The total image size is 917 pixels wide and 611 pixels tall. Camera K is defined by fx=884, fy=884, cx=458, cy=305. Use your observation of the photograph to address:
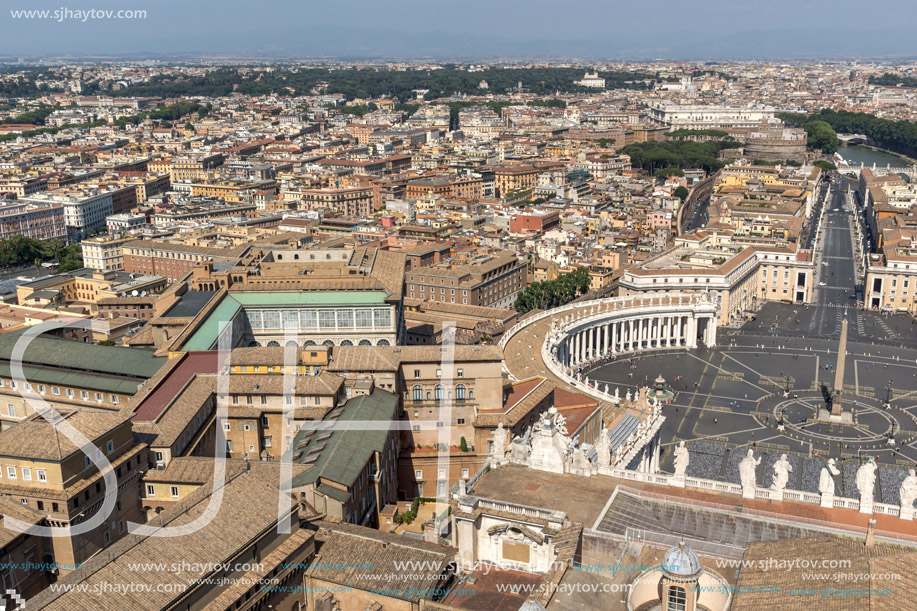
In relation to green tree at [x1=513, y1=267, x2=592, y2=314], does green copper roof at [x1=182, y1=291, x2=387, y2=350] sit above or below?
above

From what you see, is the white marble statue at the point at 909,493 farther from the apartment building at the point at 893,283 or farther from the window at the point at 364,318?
the apartment building at the point at 893,283

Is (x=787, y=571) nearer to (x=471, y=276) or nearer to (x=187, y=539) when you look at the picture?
(x=187, y=539)


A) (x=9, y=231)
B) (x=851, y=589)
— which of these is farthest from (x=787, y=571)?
(x=9, y=231)

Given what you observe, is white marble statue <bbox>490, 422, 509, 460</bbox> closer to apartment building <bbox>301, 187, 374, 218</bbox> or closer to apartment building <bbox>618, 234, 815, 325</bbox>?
apartment building <bbox>618, 234, 815, 325</bbox>

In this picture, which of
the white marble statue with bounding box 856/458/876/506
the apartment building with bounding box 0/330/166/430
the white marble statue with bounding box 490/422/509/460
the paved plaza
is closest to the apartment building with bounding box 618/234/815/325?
the paved plaza

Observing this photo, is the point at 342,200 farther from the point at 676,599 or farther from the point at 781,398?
the point at 676,599

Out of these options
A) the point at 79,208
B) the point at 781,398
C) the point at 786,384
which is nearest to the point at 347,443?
the point at 781,398
